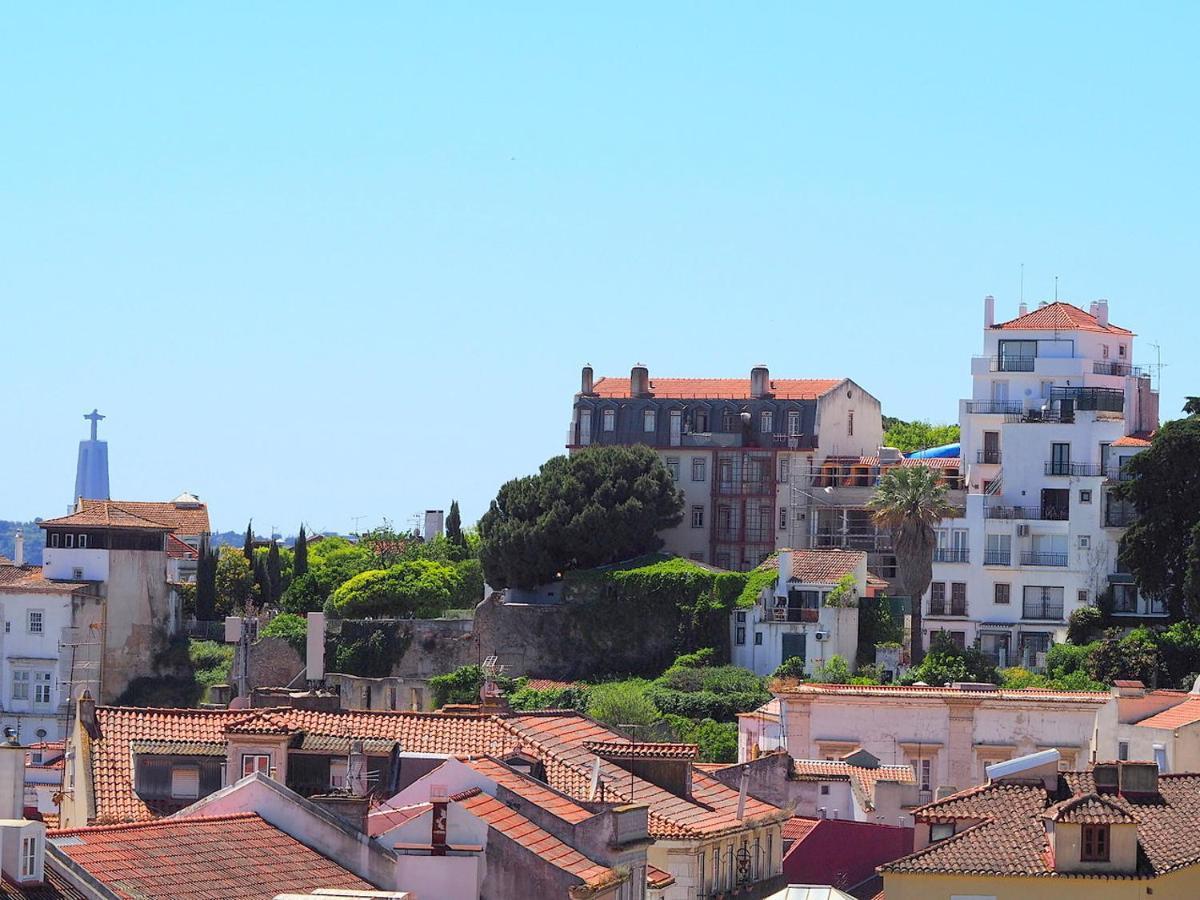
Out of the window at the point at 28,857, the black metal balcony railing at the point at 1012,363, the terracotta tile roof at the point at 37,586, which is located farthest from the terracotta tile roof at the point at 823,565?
the window at the point at 28,857

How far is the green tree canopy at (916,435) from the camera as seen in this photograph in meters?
128

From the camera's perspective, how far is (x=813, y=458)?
112625 mm

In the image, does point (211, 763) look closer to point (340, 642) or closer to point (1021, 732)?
point (1021, 732)

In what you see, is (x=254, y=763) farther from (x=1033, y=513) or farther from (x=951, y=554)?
(x=1033, y=513)

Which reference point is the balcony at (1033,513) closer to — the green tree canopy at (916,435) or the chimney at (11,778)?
the green tree canopy at (916,435)

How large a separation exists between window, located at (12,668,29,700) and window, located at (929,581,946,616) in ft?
108

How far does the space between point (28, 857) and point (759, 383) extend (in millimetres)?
83679

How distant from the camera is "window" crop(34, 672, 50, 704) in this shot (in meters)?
110

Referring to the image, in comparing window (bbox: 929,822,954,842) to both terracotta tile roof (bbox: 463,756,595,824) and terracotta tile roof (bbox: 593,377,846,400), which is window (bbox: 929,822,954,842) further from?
terracotta tile roof (bbox: 593,377,846,400)

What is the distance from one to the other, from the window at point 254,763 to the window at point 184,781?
1.21 metres

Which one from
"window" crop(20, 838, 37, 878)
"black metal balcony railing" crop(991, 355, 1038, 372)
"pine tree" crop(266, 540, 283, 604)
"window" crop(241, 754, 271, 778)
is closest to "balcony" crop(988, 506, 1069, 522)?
"black metal balcony railing" crop(991, 355, 1038, 372)

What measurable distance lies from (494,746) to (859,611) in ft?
180

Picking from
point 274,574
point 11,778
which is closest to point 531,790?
point 11,778

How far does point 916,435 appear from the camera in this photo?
130125 millimetres
